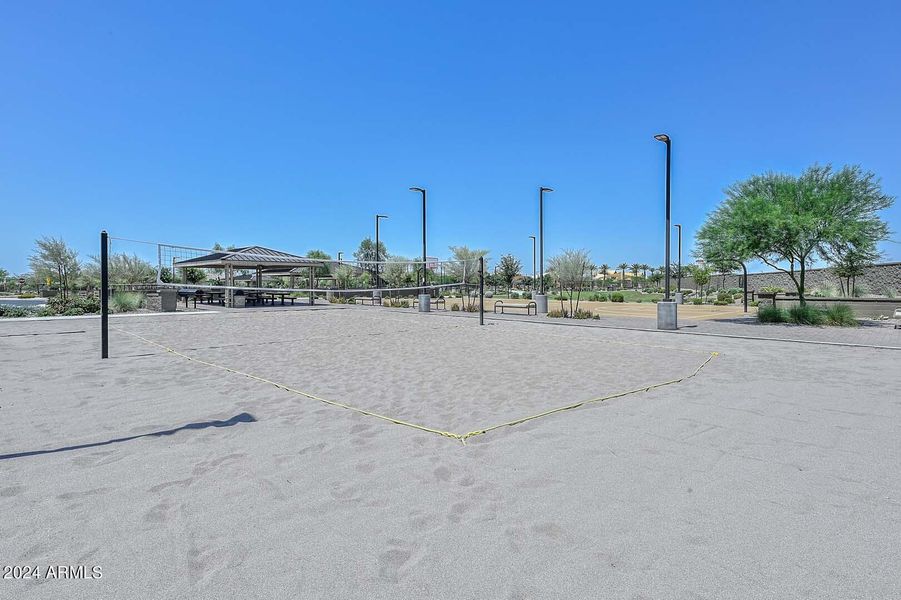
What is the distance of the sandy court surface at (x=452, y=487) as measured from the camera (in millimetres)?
2361

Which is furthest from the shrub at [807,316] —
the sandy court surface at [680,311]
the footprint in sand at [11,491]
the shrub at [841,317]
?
the footprint in sand at [11,491]

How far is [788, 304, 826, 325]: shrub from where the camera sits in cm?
1680

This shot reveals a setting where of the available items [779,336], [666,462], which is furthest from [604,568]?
[779,336]

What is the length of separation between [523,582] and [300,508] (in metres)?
1.54

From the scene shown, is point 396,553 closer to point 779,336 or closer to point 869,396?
point 869,396

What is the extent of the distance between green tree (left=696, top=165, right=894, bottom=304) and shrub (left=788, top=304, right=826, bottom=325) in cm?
166

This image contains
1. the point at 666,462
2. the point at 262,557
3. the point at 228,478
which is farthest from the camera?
the point at 666,462

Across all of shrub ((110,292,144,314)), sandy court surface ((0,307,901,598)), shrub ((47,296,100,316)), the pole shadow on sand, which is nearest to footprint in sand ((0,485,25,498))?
sandy court surface ((0,307,901,598))

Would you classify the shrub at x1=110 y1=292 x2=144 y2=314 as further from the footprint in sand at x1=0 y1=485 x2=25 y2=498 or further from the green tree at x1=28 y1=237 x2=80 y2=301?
the footprint in sand at x1=0 y1=485 x2=25 y2=498

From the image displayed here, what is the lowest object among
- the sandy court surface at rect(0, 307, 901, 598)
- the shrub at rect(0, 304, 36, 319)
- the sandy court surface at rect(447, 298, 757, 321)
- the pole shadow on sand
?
the sandy court surface at rect(0, 307, 901, 598)

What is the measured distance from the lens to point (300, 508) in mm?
3072

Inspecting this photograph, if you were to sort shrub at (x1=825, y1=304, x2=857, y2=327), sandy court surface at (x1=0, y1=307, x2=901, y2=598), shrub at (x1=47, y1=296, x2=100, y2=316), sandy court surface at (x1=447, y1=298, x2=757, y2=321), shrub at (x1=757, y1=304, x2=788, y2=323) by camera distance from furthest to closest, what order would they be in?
sandy court surface at (x1=447, y1=298, x2=757, y2=321)
shrub at (x1=47, y1=296, x2=100, y2=316)
shrub at (x1=757, y1=304, x2=788, y2=323)
shrub at (x1=825, y1=304, x2=857, y2=327)
sandy court surface at (x1=0, y1=307, x2=901, y2=598)

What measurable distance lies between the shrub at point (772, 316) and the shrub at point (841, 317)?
1.27 m

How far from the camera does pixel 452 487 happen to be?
3.42 meters
